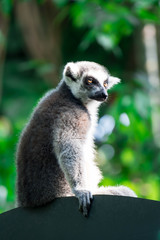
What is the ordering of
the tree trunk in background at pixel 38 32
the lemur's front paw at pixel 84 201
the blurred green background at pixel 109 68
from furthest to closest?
the tree trunk in background at pixel 38 32, the blurred green background at pixel 109 68, the lemur's front paw at pixel 84 201

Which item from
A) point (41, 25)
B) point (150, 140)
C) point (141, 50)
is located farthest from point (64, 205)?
point (41, 25)

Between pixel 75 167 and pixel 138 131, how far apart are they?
2.55 metres

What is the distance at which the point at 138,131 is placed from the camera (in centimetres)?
489

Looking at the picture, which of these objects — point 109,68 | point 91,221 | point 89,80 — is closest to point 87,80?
point 89,80

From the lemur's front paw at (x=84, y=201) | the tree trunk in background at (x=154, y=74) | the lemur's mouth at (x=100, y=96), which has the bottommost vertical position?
the lemur's front paw at (x=84, y=201)

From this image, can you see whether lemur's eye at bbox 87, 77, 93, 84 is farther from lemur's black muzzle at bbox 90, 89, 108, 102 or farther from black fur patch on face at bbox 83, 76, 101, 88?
lemur's black muzzle at bbox 90, 89, 108, 102

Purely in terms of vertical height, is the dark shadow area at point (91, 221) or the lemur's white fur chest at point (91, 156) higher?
the lemur's white fur chest at point (91, 156)

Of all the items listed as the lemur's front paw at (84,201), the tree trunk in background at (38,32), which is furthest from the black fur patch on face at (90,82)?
the tree trunk in background at (38,32)

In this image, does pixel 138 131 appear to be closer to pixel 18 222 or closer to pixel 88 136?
pixel 88 136

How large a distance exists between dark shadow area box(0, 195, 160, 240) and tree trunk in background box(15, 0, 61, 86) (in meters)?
5.13

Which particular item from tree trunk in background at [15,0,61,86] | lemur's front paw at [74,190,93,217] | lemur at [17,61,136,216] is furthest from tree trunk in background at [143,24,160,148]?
lemur's front paw at [74,190,93,217]

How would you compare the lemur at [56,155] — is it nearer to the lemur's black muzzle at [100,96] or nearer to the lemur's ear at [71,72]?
the lemur's black muzzle at [100,96]

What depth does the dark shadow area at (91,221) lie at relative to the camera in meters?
1.79

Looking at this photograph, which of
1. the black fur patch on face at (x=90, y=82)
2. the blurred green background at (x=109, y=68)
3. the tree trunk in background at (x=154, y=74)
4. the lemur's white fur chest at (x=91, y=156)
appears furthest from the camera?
the tree trunk in background at (x=154, y=74)
